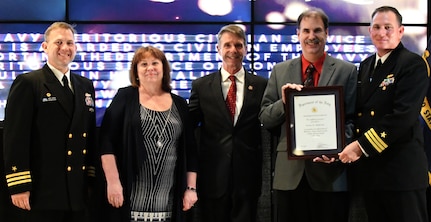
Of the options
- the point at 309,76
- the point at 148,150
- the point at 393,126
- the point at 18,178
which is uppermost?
the point at 309,76

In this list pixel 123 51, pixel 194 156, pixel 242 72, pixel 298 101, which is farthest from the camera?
pixel 123 51

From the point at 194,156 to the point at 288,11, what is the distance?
2.54 meters

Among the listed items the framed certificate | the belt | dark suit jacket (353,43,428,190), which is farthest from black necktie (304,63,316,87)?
the belt

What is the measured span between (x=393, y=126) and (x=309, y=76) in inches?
21.6

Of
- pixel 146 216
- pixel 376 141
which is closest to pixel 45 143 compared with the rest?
pixel 146 216

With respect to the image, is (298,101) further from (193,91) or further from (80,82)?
(80,82)

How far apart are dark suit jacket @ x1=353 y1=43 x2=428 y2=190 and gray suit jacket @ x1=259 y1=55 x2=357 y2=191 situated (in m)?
0.11

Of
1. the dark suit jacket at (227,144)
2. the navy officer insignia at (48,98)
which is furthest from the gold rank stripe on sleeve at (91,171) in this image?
the dark suit jacket at (227,144)

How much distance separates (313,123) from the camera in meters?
3.15

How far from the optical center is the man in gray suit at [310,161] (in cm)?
321

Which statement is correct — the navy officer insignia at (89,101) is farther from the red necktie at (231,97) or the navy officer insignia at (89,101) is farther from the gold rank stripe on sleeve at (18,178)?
the red necktie at (231,97)

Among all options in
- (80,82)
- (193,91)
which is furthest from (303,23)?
(80,82)

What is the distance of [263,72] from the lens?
543 cm

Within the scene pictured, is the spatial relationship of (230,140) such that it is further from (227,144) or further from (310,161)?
(310,161)
